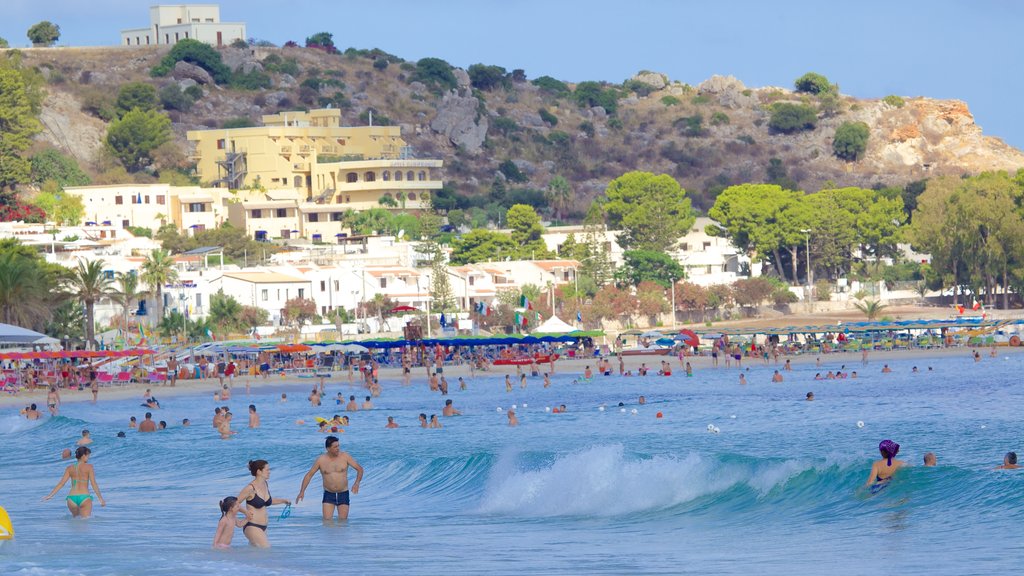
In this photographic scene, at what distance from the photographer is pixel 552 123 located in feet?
515

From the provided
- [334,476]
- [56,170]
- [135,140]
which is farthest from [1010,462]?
[135,140]

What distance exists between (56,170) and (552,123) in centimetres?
5664

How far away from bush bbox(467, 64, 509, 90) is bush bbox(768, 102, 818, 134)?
96.1 feet

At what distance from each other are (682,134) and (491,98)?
66.8ft

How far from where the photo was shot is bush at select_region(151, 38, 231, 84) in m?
145

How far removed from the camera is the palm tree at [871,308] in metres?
78.6

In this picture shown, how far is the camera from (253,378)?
58062 mm

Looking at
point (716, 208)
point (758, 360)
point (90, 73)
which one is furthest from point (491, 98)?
point (758, 360)

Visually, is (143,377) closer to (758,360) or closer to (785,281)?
(758,360)

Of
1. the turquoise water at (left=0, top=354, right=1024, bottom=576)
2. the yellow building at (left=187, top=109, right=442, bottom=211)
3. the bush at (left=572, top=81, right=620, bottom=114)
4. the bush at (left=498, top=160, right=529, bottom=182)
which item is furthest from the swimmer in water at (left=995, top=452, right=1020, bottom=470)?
the bush at (left=572, top=81, right=620, bottom=114)

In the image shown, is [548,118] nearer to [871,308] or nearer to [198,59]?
[198,59]

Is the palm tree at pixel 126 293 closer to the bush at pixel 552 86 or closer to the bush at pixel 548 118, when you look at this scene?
the bush at pixel 548 118

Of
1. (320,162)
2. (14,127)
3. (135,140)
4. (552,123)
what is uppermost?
(552,123)

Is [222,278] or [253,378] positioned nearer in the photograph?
[253,378]
